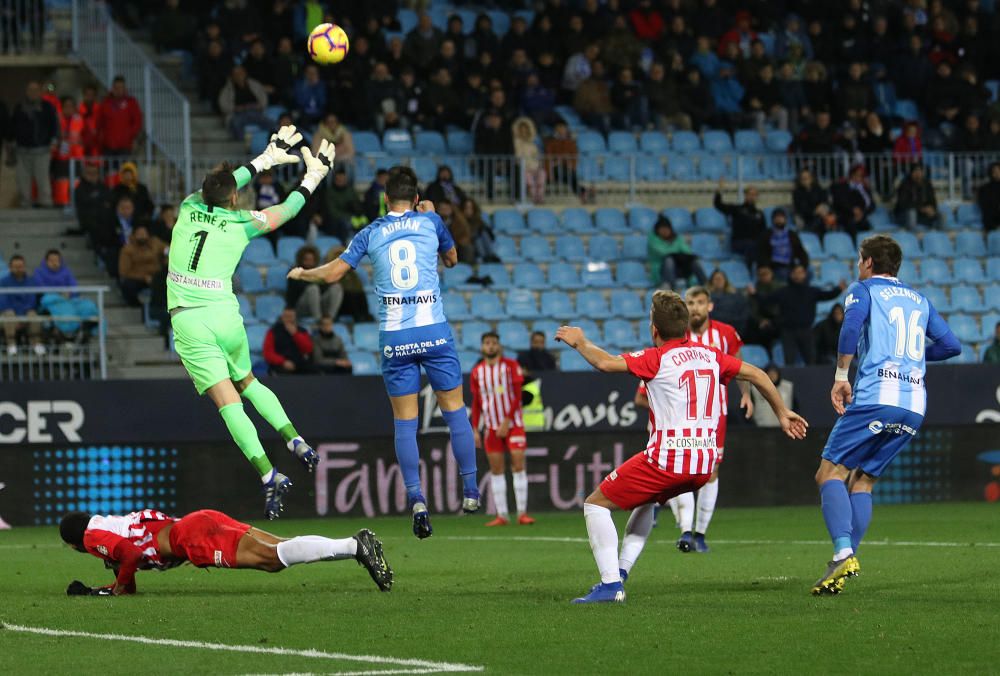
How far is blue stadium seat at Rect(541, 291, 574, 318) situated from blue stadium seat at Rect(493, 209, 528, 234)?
4.91ft

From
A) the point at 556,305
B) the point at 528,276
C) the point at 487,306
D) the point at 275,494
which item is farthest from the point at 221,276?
the point at 528,276

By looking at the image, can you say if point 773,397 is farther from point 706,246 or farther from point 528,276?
point 706,246

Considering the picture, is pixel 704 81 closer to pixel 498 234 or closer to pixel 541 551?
pixel 498 234

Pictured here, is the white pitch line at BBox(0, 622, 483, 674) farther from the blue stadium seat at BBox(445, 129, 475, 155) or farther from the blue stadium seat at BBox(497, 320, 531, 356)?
the blue stadium seat at BBox(445, 129, 475, 155)

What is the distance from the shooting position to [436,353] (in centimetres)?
1195

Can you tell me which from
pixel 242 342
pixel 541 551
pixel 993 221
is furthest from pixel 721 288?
pixel 242 342

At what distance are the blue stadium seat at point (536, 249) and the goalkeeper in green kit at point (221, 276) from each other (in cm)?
1231

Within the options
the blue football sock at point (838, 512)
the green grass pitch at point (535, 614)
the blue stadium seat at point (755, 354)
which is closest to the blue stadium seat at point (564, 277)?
the blue stadium seat at point (755, 354)

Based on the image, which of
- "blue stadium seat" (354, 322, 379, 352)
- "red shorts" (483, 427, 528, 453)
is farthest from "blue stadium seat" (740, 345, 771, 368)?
"red shorts" (483, 427, 528, 453)

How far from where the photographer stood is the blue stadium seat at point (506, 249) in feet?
80.6

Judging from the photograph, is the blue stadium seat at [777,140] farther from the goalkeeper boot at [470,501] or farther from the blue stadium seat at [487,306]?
the goalkeeper boot at [470,501]

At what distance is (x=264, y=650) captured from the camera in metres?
8.24

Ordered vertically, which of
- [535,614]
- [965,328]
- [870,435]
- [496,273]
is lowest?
[535,614]

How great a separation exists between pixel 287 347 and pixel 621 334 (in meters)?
4.93
